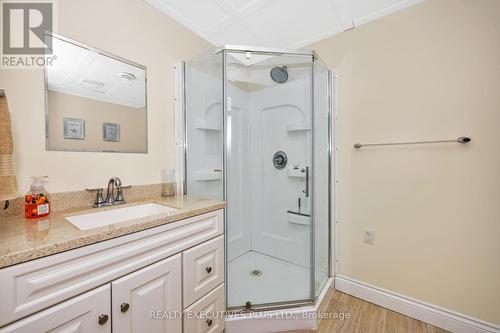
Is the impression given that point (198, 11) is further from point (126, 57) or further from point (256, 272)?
point (256, 272)

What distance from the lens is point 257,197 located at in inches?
91.6

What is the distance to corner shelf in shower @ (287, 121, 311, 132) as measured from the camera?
192 centimetres

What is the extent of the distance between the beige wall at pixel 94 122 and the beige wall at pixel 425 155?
1648mm

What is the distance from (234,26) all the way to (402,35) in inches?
51.7

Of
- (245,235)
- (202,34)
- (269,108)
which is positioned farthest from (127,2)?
(245,235)

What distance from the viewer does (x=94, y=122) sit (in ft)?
4.12

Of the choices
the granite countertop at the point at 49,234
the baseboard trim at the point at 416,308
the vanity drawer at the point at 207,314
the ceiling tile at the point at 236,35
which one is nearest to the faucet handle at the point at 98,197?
the granite countertop at the point at 49,234

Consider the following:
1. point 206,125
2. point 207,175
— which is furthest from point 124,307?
point 206,125

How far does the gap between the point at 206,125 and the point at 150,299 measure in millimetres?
1202

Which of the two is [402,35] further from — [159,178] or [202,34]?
[159,178]

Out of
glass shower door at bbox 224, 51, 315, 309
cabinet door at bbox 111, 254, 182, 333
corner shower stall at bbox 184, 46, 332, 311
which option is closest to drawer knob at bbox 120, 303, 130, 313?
cabinet door at bbox 111, 254, 182, 333

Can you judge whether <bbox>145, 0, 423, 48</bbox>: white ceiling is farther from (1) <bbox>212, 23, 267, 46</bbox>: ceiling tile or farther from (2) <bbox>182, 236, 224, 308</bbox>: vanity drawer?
(2) <bbox>182, 236, 224, 308</bbox>: vanity drawer

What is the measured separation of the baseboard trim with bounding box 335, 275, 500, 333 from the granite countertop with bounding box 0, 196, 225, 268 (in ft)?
5.22

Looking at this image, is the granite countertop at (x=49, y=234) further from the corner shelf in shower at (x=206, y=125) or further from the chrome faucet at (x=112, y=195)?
the corner shelf in shower at (x=206, y=125)
